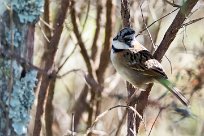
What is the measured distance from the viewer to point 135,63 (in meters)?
3.81

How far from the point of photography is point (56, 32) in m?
3.66

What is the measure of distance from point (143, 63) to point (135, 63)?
8cm

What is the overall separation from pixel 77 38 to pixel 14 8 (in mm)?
1781

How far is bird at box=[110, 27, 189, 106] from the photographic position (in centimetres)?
356

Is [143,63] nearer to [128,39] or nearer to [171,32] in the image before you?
[128,39]

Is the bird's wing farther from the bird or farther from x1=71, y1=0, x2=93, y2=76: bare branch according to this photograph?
x1=71, y1=0, x2=93, y2=76: bare branch

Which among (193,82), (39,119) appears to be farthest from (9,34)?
(193,82)

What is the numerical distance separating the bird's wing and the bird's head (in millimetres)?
52

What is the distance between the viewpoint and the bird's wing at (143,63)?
→ 3.58 metres

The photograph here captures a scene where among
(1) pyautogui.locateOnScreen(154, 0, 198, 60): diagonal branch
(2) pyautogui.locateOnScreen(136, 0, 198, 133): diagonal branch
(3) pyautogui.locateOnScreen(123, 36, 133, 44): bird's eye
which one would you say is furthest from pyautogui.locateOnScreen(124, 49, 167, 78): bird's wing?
(1) pyautogui.locateOnScreen(154, 0, 198, 60): diagonal branch

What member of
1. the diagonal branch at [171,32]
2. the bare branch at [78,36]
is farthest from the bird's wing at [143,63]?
the bare branch at [78,36]

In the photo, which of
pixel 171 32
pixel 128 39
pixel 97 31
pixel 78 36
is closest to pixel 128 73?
pixel 128 39

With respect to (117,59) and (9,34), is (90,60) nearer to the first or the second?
(117,59)

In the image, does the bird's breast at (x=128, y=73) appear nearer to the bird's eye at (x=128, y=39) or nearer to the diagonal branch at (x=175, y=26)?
the bird's eye at (x=128, y=39)
